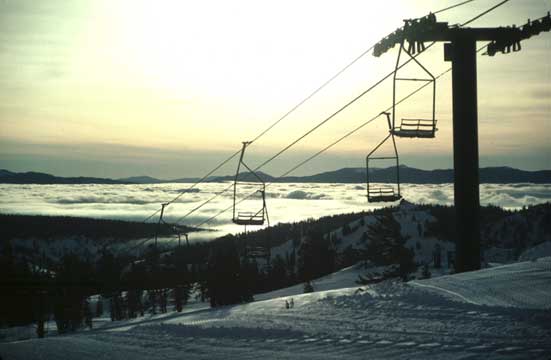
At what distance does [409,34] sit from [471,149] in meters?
3.61

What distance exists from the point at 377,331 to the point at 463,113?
676 cm

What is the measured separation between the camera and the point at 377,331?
11.2 metres

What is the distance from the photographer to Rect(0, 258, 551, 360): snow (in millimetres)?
9594

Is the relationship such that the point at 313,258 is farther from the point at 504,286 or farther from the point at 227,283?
the point at 504,286

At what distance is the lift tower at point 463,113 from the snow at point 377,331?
1469 millimetres

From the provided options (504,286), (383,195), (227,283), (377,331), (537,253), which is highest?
(383,195)

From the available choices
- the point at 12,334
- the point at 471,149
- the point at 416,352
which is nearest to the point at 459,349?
the point at 416,352

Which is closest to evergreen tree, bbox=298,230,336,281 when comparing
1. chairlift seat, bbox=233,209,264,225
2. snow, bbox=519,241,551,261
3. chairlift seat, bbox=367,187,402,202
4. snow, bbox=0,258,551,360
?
snow, bbox=519,241,551,261

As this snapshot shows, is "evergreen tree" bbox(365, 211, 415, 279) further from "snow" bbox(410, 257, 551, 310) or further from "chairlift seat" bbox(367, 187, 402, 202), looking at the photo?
"chairlift seat" bbox(367, 187, 402, 202)

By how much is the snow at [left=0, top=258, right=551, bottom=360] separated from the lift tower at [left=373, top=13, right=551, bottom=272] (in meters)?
1.47

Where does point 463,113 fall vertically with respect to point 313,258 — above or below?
above

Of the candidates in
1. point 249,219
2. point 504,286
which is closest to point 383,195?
point 504,286

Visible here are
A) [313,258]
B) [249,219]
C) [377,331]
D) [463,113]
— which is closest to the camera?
[377,331]

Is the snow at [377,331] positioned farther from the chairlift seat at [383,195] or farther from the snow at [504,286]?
the chairlift seat at [383,195]
